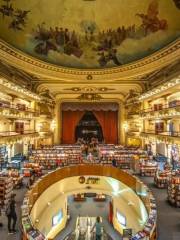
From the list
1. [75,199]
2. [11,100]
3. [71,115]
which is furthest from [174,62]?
[71,115]

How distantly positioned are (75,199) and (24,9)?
1603cm

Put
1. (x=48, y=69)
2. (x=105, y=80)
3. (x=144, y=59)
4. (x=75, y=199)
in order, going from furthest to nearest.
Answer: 1. (x=75, y=199)
2. (x=105, y=80)
3. (x=48, y=69)
4. (x=144, y=59)

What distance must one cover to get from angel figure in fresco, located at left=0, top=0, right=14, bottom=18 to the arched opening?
57.7 feet

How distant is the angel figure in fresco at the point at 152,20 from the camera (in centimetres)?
1290

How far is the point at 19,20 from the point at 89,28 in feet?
14.7

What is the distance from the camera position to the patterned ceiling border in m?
13.7

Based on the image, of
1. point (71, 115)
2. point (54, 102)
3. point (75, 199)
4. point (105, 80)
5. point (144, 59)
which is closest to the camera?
point (144, 59)

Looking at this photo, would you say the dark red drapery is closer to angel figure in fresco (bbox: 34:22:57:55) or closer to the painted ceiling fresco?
the painted ceiling fresco

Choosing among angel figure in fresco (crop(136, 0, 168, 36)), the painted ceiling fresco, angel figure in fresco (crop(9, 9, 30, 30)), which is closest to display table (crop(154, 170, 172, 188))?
the painted ceiling fresco

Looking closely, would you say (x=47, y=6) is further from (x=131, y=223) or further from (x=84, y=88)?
(x=131, y=223)

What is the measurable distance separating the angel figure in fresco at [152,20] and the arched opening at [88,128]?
1625 centimetres

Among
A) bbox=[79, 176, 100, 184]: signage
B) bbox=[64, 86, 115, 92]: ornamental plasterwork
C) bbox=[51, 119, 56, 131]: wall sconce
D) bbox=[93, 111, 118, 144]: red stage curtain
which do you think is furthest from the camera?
bbox=[93, 111, 118, 144]: red stage curtain

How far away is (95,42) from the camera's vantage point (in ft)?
52.6

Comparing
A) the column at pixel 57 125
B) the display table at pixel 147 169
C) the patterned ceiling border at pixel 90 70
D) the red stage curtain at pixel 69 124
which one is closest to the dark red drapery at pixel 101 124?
the red stage curtain at pixel 69 124
